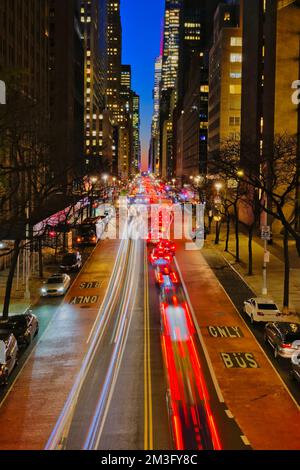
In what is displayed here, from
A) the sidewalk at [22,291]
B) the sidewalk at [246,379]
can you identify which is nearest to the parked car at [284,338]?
the sidewalk at [246,379]

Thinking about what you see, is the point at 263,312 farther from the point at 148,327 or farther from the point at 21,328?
the point at 21,328

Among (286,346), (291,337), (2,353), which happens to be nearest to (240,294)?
(291,337)

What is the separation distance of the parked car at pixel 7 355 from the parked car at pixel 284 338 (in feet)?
33.5

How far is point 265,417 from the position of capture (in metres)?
17.3

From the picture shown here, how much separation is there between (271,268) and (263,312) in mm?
18419

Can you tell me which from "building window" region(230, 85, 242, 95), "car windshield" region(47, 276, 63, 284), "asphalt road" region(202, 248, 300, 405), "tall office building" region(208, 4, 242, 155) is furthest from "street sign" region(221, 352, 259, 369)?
"building window" region(230, 85, 242, 95)

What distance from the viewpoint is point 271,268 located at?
4659cm

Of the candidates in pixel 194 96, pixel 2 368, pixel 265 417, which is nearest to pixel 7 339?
pixel 2 368

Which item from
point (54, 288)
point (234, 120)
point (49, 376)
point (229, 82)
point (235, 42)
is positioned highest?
point (235, 42)

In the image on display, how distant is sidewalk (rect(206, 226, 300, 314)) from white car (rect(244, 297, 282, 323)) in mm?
3175

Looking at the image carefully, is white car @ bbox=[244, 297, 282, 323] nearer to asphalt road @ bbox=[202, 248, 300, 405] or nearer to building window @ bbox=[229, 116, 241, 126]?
asphalt road @ bbox=[202, 248, 300, 405]

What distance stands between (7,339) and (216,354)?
8.41 meters

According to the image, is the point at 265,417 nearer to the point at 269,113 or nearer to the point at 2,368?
the point at 2,368

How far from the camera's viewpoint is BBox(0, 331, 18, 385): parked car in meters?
20.0
